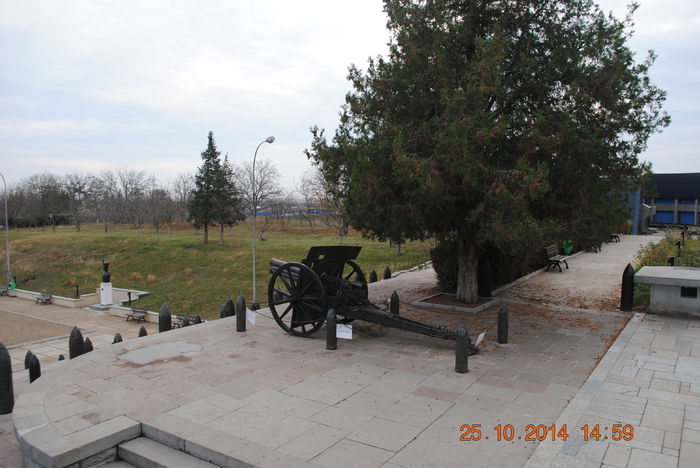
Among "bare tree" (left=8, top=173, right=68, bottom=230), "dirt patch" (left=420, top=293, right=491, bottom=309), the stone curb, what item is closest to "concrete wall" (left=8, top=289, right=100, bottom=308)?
"dirt patch" (left=420, top=293, right=491, bottom=309)

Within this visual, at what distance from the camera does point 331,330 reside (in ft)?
27.0

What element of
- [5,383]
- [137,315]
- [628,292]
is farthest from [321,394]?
[137,315]

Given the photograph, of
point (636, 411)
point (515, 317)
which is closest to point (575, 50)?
point (515, 317)

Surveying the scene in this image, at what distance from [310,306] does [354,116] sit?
4947mm

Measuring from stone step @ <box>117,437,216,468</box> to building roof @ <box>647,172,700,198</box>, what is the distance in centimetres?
6123

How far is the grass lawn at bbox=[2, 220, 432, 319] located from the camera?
87.0 ft

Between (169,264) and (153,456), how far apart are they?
104 ft

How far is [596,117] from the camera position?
937 cm

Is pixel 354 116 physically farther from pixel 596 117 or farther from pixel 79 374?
pixel 79 374

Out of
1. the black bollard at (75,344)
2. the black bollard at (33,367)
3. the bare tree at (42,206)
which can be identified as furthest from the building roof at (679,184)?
the bare tree at (42,206)

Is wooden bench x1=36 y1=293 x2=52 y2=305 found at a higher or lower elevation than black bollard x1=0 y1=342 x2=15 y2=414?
lower

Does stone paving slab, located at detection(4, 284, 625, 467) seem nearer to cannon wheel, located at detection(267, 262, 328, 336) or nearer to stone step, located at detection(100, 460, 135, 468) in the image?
cannon wheel, located at detection(267, 262, 328, 336)

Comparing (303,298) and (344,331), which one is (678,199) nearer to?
(303,298)

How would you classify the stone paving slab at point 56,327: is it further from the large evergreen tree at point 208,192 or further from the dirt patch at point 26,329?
the large evergreen tree at point 208,192
